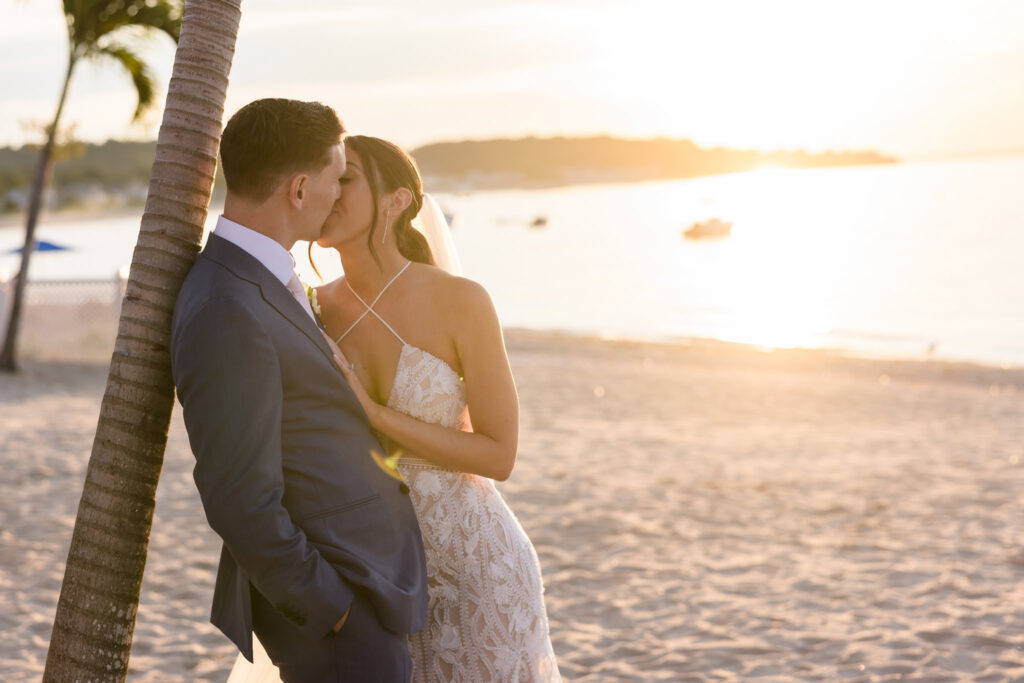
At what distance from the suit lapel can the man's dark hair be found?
0.46 feet

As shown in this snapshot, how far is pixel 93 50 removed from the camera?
46.1ft

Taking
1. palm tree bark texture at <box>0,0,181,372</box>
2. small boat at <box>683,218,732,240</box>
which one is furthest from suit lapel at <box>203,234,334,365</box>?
small boat at <box>683,218,732,240</box>

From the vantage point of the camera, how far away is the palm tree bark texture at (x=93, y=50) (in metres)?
13.7

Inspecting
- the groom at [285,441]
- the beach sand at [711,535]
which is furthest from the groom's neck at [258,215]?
the beach sand at [711,535]

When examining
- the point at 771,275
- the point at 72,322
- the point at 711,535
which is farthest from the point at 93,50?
the point at 771,275

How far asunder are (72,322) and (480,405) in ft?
51.8

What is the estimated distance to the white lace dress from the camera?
2.94m

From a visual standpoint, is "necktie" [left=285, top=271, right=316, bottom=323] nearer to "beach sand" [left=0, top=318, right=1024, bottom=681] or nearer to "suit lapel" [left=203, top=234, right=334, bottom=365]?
"suit lapel" [left=203, top=234, right=334, bottom=365]

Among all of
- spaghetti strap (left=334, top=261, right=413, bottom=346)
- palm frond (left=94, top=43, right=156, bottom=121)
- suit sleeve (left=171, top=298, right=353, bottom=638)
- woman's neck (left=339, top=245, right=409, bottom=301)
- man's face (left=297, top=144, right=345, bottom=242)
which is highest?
palm frond (left=94, top=43, right=156, bottom=121)

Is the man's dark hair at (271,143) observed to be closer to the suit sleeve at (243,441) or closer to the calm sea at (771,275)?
the suit sleeve at (243,441)

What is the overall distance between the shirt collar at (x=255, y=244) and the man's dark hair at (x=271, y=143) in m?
0.08

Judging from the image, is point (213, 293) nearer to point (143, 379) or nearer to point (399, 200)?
point (143, 379)

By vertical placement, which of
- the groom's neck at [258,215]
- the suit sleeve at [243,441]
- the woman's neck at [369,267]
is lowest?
the suit sleeve at [243,441]

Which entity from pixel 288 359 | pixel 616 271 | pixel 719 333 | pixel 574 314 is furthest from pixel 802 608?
pixel 616 271
